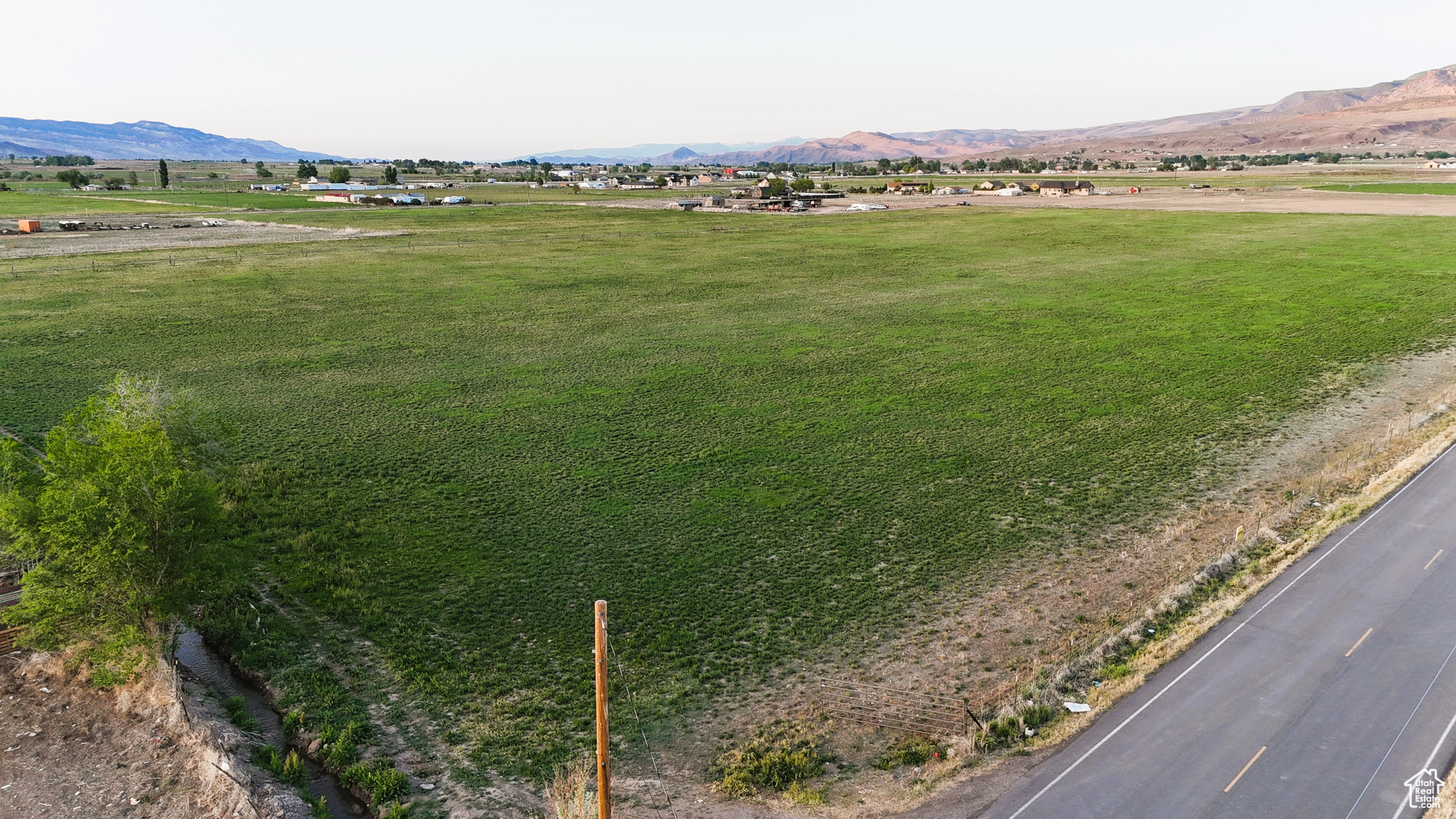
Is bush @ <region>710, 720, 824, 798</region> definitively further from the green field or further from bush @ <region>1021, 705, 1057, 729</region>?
the green field

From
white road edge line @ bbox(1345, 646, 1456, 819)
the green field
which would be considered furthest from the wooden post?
the green field

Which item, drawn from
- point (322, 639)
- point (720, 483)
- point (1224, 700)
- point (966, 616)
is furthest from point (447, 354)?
point (1224, 700)

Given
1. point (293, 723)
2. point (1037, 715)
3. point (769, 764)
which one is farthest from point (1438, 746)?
point (293, 723)

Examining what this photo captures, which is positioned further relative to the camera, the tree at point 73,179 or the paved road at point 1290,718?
the tree at point 73,179

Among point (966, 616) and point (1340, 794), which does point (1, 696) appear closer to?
point (966, 616)

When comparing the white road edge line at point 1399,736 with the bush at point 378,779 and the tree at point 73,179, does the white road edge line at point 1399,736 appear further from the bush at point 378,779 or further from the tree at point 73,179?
the tree at point 73,179

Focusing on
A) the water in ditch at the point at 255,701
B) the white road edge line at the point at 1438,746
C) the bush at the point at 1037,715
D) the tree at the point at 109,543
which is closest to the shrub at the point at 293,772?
the water in ditch at the point at 255,701
